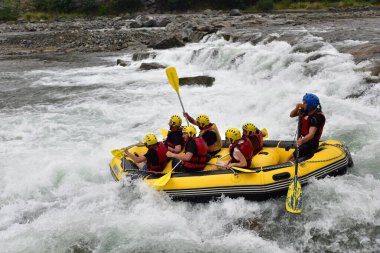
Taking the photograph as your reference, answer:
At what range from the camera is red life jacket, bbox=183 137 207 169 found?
18.6ft

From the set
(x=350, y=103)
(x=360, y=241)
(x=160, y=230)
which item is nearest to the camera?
(x=360, y=241)

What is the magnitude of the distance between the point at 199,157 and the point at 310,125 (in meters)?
1.70

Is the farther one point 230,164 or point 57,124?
point 57,124

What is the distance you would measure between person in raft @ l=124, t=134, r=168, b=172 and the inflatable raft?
5.1 inches

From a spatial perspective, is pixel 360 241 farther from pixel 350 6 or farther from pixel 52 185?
pixel 350 6

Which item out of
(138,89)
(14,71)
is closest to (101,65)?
(14,71)

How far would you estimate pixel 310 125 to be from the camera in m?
5.60

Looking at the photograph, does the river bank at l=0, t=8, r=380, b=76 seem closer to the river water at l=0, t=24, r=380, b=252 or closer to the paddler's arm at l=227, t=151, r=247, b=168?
the river water at l=0, t=24, r=380, b=252

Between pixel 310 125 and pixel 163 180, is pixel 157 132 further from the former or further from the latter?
pixel 310 125

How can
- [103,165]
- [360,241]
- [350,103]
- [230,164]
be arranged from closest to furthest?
[360,241] → [230,164] → [103,165] → [350,103]

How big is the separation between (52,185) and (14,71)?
1317cm

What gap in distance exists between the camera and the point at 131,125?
33.4 ft

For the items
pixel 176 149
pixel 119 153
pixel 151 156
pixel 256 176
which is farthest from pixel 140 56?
pixel 256 176

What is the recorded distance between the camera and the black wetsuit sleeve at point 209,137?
618cm
